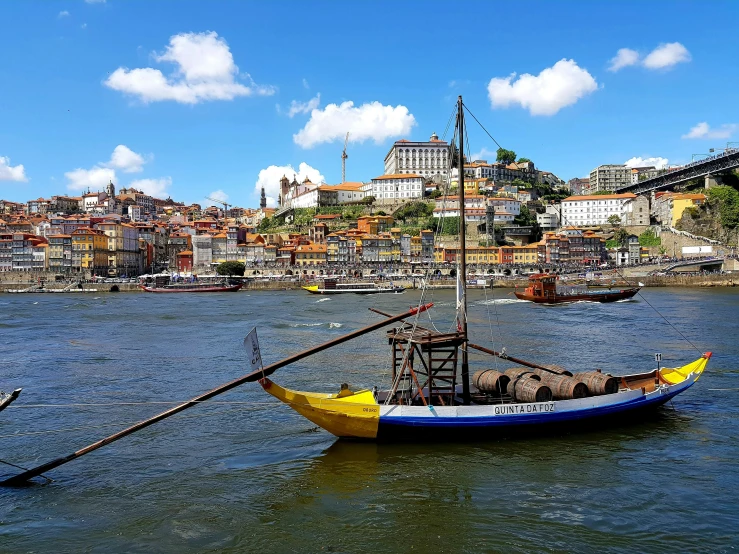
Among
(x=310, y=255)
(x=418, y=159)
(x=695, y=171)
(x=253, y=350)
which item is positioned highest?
(x=418, y=159)

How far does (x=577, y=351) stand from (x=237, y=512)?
2109 cm

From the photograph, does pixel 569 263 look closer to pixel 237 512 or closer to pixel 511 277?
pixel 511 277

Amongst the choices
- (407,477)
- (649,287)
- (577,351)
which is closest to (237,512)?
(407,477)

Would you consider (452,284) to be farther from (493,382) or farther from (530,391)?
(530,391)

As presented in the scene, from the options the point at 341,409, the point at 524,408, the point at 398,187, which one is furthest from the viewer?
the point at 398,187

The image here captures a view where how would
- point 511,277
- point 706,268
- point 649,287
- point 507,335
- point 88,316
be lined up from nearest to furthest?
point 507,335
point 88,316
point 649,287
point 706,268
point 511,277

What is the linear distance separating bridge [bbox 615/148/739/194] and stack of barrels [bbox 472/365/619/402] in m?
110

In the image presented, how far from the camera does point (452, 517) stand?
35.0 feet

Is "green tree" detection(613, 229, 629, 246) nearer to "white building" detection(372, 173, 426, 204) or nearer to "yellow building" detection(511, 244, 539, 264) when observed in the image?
"yellow building" detection(511, 244, 539, 264)

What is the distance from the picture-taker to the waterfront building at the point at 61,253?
107688mm

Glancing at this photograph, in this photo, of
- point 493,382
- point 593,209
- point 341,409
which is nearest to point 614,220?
point 593,209

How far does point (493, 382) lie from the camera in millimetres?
15352

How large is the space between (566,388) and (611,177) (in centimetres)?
15583

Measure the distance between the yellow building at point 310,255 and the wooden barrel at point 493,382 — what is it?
95.7 m
